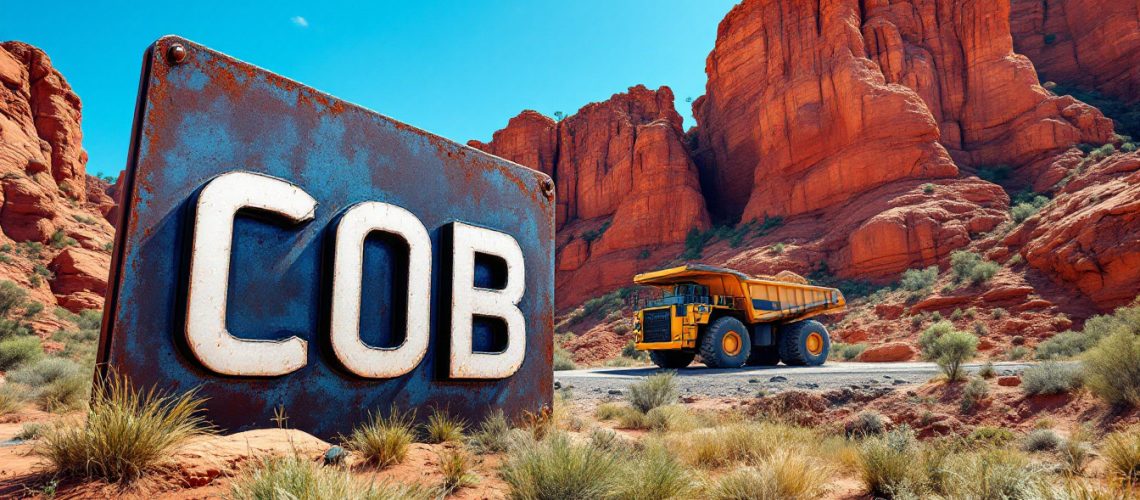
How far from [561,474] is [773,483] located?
1.34 meters

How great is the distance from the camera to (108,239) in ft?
121

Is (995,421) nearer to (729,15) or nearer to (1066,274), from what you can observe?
(1066,274)

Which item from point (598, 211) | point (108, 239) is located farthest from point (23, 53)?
point (598, 211)

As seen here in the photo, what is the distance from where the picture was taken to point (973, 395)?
749 centimetres

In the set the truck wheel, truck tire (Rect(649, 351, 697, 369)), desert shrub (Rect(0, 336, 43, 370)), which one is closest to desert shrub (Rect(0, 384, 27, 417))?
desert shrub (Rect(0, 336, 43, 370))

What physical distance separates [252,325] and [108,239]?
141 feet

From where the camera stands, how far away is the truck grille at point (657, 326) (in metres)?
16.7

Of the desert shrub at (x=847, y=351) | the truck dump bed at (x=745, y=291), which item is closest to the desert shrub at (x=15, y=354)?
the truck dump bed at (x=745, y=291)

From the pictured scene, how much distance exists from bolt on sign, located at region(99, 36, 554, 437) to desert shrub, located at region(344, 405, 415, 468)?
0.12 meters

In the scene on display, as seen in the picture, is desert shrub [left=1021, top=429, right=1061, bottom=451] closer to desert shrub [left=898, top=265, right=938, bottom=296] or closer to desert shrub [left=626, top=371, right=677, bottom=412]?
desert shrub [left=626, top=371, right=677, bottom=412]

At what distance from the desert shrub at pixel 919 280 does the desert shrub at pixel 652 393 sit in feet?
71.3

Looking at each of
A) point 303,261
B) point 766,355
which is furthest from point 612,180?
point 303,261

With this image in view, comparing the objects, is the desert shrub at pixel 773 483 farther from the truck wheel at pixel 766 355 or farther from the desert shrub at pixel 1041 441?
the truck wheel at pixel 766 355

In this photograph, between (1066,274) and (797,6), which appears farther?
(797,6)
